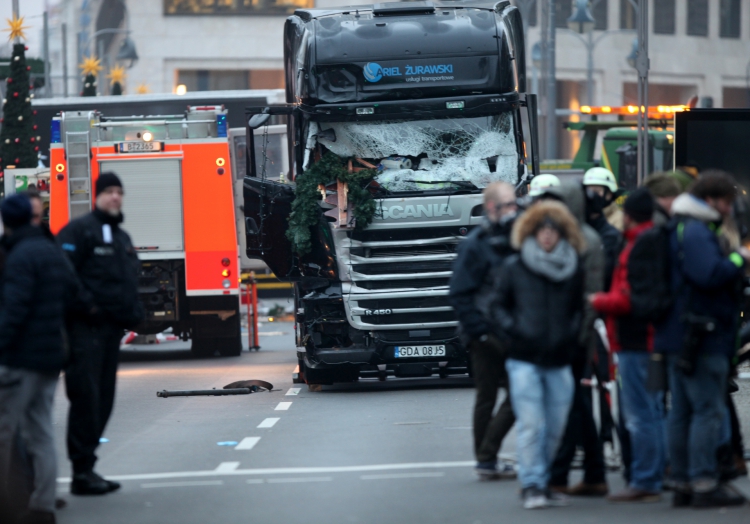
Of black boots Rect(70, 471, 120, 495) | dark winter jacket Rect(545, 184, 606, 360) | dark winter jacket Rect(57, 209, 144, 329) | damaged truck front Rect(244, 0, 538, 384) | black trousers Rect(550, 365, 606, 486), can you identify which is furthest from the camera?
damaged truck front Rect(244, 0, 538, 384)

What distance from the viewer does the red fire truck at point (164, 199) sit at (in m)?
19.6

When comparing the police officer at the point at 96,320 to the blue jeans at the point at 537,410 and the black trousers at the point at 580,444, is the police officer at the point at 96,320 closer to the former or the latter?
the blue jeans at the point at 537,410

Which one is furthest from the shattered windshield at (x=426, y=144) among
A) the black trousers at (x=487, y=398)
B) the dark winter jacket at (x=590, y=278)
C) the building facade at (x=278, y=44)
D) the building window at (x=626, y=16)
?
the building window at (x=626, y=16)

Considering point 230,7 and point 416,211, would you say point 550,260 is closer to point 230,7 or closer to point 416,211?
point 416,211

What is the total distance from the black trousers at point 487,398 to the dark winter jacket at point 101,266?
2.29 m

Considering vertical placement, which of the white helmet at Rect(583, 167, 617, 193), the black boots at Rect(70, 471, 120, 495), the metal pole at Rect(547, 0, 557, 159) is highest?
the metal pole at Rect(547, 0, 557, 159)

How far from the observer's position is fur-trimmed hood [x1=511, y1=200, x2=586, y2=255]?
7.48 metres

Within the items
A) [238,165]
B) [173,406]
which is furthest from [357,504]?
[238,165]

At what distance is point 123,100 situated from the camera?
28.6 metres

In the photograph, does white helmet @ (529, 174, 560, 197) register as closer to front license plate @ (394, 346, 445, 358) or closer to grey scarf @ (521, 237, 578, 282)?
grey scarf @ (521, 237, 578, 282)

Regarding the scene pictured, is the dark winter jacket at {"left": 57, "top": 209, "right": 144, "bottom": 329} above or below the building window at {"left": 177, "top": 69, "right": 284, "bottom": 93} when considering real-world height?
below

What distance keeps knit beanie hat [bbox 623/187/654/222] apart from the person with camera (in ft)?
0.54

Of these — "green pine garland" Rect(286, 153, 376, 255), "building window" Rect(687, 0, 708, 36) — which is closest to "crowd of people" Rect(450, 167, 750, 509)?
"green pine garland" Rect(286, 153, 376, 255)

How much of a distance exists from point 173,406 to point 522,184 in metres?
4.36
